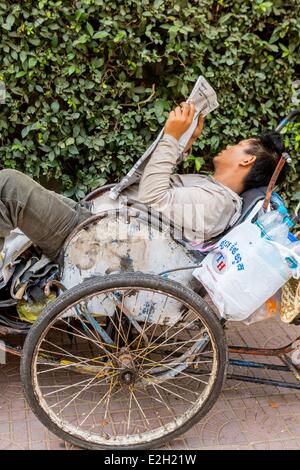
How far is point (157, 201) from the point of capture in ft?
8.54

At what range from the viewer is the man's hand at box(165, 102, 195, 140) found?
8.80 feet

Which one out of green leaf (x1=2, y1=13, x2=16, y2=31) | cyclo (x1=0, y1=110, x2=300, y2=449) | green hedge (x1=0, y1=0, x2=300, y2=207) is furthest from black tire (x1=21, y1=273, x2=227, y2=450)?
green leaf (x1=2, y1=13, x2=16, y2=31)

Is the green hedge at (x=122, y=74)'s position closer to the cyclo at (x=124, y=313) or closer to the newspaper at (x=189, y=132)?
the newspaper at (x=189, y=132)

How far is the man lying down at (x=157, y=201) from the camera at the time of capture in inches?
102

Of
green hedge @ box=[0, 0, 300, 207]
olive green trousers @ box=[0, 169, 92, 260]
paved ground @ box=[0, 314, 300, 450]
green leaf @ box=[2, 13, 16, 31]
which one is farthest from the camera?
green hedge @ box=[0, 0, 300, 207]

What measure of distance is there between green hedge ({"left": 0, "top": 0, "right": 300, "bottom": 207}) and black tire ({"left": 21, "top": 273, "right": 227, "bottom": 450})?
1570 mm

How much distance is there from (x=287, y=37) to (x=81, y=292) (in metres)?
2.46

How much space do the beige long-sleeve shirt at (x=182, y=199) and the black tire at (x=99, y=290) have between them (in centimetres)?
36

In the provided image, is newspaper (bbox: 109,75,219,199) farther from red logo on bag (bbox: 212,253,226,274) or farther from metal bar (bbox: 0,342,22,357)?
metal bar (bbox: 0,342,22,357)

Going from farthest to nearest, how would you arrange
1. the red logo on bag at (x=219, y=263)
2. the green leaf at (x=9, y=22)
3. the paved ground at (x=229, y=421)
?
the green leaf at (x=9, y=22) → the paved ground at (x=229, y=421) → the red logo on bag at (x=219, y=263)

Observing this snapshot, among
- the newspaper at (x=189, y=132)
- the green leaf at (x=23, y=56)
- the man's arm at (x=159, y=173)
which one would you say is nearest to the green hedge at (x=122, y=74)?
the green leaf at (x=23, y=56)

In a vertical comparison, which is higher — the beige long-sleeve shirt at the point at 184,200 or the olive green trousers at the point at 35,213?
the beige long-sleeve shirt at the point at 184,200
